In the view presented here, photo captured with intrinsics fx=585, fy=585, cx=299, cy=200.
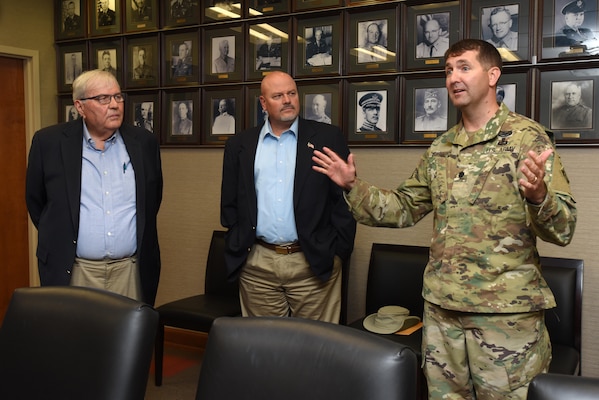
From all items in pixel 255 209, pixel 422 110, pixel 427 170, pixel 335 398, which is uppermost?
pixel 422 110

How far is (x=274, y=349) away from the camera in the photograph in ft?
3.59

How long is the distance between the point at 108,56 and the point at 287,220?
226cm

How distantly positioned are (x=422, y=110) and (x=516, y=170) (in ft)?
4.71

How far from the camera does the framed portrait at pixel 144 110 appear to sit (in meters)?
3.93

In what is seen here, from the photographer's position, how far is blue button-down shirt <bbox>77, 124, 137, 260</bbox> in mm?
2379

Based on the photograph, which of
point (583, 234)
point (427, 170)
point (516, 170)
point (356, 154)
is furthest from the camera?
point (356, 154)

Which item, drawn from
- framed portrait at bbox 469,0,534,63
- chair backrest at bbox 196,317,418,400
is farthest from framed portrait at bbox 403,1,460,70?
chair backrest at bbox 196,317,418,400

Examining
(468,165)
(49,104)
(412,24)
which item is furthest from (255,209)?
(49,104)

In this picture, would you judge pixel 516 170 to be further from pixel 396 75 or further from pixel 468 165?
pixel 396 75

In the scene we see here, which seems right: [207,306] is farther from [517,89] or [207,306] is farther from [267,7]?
[517,89]

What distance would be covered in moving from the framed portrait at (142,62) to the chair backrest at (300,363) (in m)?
3.08

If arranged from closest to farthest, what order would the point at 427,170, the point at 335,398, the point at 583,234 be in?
the point at 335,398, the point at 427,170, the point at 583,234

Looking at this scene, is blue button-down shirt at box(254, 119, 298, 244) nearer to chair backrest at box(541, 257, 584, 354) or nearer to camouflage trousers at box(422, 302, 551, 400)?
camouflage trousers at box(422, 302, 551, 400)

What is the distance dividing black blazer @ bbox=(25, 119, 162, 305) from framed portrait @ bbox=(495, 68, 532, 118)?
67.8 inches
